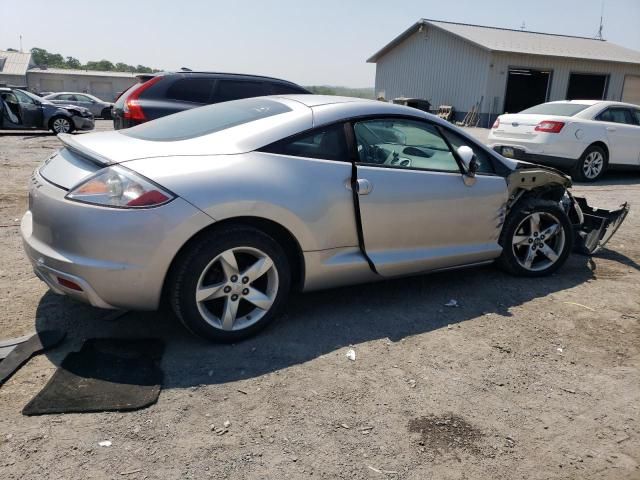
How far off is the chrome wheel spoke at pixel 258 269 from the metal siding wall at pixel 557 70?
2541 centimetres

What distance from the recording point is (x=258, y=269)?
344 cm

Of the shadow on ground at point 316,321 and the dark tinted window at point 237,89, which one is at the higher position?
the dark tinted window at point 237,89

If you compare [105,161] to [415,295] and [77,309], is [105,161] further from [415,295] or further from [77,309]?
[415,295]

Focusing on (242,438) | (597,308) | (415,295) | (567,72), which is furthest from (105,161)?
(567,72)

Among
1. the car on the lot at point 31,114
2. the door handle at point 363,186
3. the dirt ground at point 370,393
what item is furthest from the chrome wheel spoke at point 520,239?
the car on the lot at point 31,114

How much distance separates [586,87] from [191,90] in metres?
28.3

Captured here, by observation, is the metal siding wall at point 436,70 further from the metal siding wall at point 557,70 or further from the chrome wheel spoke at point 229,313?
the chrome wheel spoke at point 229,313

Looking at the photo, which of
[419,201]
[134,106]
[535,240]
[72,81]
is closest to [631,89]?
[134,106]

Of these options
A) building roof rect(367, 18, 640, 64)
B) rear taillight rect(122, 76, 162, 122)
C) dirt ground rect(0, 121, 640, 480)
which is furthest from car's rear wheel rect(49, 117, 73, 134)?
building roof rect(367, 18, 640, 64)

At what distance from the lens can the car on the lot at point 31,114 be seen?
16.3 m

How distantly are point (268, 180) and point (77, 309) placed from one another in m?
1.65

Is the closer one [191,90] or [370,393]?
[370,393]

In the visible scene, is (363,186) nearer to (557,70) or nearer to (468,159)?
(468,159)

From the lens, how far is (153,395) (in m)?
Answer: 2.89
